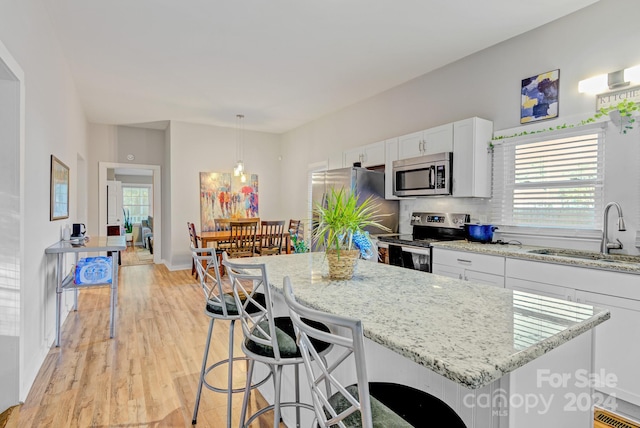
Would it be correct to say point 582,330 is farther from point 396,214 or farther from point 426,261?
point 396,214

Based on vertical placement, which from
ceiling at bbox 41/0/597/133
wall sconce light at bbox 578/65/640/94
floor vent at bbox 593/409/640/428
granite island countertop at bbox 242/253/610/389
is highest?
ceiling at bbox 41/0/597/133

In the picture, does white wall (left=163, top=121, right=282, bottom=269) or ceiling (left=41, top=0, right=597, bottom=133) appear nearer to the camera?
ceiling (left=41, top=0, right=597, bottom=133)

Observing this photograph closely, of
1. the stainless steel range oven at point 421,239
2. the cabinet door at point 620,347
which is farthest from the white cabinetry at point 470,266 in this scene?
the cabinet door at point 620,347

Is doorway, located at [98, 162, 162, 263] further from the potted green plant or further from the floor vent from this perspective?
the floor vent

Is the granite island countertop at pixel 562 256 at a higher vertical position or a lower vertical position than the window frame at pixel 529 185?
lower

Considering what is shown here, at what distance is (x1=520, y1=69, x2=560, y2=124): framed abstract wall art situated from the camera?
2875 mm

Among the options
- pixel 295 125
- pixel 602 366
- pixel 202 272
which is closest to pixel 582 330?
pixel 602 366

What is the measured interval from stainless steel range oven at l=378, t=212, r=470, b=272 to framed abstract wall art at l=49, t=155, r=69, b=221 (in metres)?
3.22

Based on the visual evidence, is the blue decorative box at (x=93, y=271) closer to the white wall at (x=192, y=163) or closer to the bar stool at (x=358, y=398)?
the bar stool at (x=358, y=398)

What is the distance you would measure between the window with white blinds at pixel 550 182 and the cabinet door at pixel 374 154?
137 cm

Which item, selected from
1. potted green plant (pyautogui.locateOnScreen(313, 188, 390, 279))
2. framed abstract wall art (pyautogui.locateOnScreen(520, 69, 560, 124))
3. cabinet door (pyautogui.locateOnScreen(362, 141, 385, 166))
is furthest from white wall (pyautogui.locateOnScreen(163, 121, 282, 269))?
potted green plant (pyautogui.locateOnScreen(313, 188, 390, 279))

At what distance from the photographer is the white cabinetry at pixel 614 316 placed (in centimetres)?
199

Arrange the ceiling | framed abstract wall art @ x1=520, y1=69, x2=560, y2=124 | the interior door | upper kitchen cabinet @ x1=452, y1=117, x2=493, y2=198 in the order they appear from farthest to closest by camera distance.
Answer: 1. the interior door
2. upper kitchen cabinet @ x1=452, y1=117, x2=493, y2=198
3. framed abstract wall art @ x1=520, y1=69, x2=560, y2=124
4. the ceiling

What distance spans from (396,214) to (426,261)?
48.6 inches
